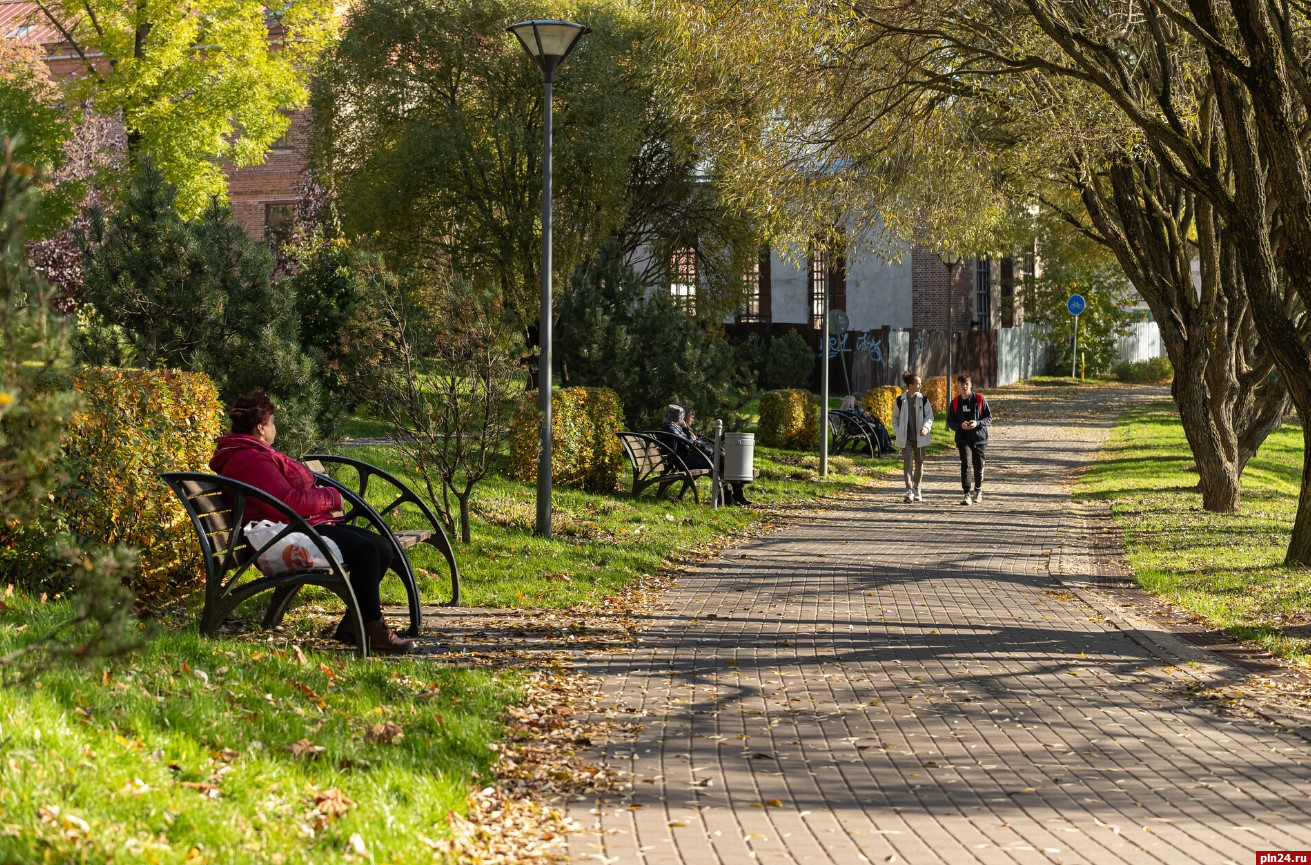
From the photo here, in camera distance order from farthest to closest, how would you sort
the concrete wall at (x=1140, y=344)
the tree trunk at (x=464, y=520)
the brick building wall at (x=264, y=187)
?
the concrete wall at (x=1140, y=344)
the brick building wall at (x=264, y=187)
the tree trunk at (x=464, y=520)

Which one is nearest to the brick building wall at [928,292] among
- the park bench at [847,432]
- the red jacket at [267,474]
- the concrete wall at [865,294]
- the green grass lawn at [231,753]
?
the concrete wall at [865,294]

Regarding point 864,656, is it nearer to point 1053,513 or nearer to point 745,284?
point 1053,513

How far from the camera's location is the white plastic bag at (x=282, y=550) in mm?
7102

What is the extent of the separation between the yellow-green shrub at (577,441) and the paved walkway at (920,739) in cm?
472

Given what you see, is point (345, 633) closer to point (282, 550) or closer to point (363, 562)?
point (363, 562)

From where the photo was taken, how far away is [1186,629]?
9391mm

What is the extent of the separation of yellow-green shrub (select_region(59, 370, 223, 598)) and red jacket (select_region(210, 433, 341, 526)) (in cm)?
66

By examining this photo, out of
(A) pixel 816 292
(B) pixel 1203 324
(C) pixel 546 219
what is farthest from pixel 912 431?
(A) pixel 816 292

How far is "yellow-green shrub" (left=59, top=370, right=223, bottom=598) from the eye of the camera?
7.78 meters

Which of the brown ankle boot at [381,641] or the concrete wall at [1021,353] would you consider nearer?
the brown ankle boot at [381,641]

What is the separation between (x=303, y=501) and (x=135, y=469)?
1.13m

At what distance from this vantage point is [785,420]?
24.3 m

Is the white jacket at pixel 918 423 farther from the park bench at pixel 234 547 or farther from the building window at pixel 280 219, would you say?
the building window at pixel 280 219

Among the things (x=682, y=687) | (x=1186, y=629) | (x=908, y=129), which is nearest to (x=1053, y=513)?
(x=908, y=129)
